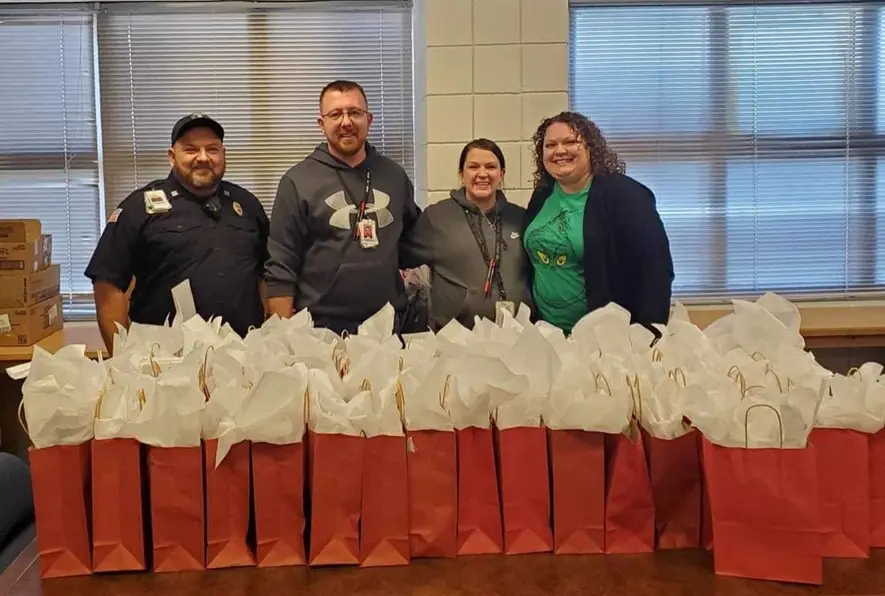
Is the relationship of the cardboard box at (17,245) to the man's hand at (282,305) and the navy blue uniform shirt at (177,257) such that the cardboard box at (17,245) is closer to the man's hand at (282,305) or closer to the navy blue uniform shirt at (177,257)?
the navy blue uniform shirt at (177,257)

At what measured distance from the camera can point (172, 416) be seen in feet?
3.93

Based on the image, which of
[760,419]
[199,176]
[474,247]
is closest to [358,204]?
[474,247]

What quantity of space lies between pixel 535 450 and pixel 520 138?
7.77 feet

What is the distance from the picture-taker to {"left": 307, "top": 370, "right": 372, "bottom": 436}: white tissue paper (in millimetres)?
1205

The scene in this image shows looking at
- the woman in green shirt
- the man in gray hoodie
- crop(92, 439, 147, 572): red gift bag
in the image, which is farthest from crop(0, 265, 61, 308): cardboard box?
crop(92, 439, 147, 572): red gift bag

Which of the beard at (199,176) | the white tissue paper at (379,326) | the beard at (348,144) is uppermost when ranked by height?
the beard at (348,144)

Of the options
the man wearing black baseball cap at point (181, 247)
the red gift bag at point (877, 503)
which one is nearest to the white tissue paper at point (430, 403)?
the red gift bag at point (877, 503)

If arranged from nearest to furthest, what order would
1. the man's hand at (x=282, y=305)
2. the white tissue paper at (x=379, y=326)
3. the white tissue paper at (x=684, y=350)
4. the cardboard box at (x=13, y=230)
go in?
the white tissue paper at (x=684, y=350) < the white tissue paper at (x=379, y=326) < the man's hand at (x=282, y=305) < the cardboard box at (x=13, y=230)

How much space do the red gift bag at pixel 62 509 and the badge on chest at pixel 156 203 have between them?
1.69m

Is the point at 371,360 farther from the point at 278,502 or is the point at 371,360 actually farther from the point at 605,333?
the point at 605,333

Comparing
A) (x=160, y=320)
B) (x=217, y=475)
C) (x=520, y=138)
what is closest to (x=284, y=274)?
(x=160, y=320)

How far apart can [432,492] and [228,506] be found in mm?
296

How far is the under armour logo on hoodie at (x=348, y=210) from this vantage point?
273 centimetres

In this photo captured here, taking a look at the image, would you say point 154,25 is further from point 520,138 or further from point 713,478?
point 713,478
